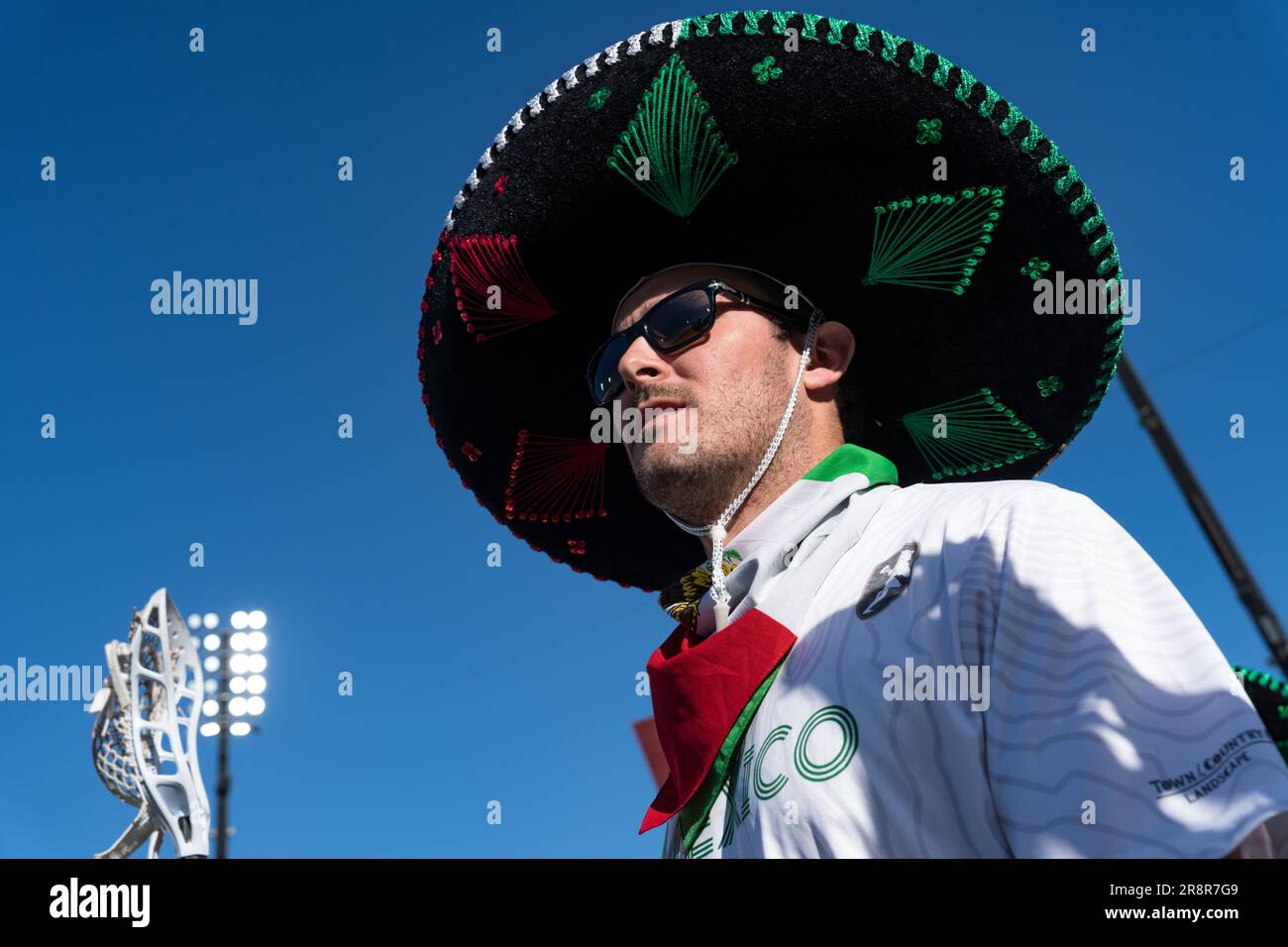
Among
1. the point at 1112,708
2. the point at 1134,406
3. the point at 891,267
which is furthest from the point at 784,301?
the point at 1134,406

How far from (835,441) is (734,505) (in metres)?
Answer: 0.48

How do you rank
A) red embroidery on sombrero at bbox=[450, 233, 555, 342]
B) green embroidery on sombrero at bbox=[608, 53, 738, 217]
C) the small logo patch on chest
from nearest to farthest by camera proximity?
1. the small logo patch on chest
2. green embroidery on sombrero at bbox=[608, 53, 738, 217]
3. red embroidery on sombrero at bbox=[450, 233, 555, 342]

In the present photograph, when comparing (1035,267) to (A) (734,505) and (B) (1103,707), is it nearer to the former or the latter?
(A) (734,505)

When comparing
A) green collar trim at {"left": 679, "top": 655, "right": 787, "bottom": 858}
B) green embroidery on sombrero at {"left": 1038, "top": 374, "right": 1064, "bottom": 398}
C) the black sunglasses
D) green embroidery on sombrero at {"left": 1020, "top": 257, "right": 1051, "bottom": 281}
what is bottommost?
green collar trim at {"left": 679, "top": 655, "right": 787, "bottom": 858}

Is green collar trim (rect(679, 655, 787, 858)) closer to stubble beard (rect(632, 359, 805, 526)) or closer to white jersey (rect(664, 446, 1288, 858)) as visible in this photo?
white jersey (rect(664, 446, 1288, 858))

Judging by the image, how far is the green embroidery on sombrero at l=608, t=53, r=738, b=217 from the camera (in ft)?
10.4

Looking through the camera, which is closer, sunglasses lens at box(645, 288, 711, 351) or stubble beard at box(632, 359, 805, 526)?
stubble beard at box(632, 359, 805, 526)

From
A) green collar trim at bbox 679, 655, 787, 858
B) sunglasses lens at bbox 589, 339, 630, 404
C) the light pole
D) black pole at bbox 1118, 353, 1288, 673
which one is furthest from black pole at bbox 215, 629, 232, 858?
green collar trim at bbox 679, 655, 787, 858

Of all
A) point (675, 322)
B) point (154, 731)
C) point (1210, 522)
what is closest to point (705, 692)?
point (675, 322)

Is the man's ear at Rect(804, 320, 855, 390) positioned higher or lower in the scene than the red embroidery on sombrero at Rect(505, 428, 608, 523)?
higher

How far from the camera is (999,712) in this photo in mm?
1806

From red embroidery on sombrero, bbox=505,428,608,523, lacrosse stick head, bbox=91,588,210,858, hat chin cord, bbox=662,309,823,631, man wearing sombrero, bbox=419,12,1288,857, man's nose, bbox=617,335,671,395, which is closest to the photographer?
man wearing sombrero, bbox=419,12,1288,857
